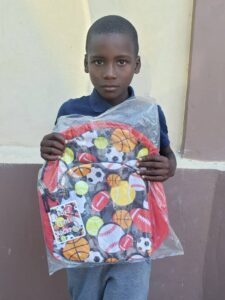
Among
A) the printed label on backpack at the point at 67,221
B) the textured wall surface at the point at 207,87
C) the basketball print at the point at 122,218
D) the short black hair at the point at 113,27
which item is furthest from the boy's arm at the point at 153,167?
the textured wall surface at the point at 207,87

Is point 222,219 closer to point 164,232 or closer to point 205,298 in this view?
point 205,298

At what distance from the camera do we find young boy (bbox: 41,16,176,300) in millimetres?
1529

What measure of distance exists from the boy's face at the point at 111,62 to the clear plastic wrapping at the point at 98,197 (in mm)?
106

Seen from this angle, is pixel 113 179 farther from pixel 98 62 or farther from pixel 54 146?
pixel 98 62

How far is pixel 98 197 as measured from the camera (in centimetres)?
152

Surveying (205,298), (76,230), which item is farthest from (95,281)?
(205,298)

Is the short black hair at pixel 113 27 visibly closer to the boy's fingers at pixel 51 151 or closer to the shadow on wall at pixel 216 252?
the boy's fingers at pixel 51 151

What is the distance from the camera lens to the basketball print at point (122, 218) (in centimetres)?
152

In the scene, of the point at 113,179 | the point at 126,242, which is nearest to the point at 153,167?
the point at 113,179

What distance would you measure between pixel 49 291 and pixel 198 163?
2.86 feet

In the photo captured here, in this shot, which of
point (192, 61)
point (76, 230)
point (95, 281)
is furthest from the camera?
point (192, 61)

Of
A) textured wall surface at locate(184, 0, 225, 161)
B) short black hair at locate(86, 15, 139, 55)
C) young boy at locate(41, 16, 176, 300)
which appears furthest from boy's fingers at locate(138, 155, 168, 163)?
textured wall surface at locate(184, 0, 225, 161)

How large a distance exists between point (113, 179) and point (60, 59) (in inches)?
29.6

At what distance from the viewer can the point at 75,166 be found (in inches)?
60.1
